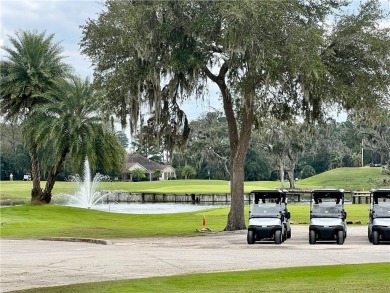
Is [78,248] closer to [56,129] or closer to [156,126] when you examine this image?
[156,126]

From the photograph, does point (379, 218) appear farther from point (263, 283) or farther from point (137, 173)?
point (137, 173)

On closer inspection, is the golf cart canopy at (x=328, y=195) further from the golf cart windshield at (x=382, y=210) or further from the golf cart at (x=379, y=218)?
the golf cart windshield at (x=382, y=210)

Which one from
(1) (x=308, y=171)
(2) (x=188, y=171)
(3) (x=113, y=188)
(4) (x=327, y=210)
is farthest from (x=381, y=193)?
(1) (x=308, y=171)

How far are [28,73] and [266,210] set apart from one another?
2991 centimetres

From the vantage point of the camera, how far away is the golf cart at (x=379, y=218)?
24484 mm

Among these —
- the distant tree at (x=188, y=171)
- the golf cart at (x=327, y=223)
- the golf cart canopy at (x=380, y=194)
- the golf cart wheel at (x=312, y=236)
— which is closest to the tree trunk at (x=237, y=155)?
the golf cart at (x=327, y=223)

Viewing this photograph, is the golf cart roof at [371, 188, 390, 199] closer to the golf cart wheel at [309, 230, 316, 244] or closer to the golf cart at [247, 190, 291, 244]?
the golf cart wheel at [309, 230, 316, 244]

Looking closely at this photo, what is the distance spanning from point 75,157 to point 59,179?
70.0 m

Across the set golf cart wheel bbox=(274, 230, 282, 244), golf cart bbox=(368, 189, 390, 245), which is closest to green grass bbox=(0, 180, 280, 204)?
golf cart wheel bbox=(274, 230, 282, 244)

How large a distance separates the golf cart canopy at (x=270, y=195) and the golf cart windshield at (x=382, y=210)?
12.1 feet

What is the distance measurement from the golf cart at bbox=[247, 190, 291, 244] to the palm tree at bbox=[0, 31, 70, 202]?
27.7 metres

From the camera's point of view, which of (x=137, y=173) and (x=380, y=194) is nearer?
(x=380, y=194)

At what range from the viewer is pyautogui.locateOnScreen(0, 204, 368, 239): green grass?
33.4 meters

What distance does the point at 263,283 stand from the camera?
13906 mm
